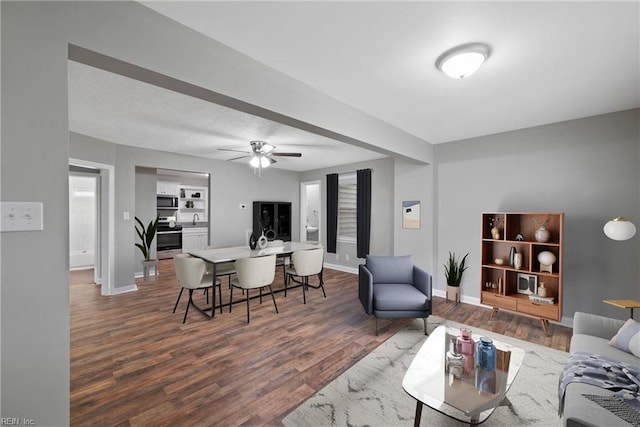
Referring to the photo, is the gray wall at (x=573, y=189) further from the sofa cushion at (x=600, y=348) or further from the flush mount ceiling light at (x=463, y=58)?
the flush mount ceiling light at (x=463, y=58)

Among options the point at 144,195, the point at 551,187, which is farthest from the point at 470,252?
the point at 144,195

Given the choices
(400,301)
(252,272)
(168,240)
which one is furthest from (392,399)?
(168,240)

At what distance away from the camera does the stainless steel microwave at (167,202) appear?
7340 mm

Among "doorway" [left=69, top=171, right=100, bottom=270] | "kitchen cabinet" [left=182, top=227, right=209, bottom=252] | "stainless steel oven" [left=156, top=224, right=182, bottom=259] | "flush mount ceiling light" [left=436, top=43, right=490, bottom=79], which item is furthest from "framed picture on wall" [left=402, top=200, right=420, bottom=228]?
"doorway" [left=69, top=171, right=100, bottom=270]

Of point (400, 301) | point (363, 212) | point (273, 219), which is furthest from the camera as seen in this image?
point (273, 219)

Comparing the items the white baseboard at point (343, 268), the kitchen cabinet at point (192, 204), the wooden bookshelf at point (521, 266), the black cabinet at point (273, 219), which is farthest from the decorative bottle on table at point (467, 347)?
the kitchen cabinet at point (192, 204)

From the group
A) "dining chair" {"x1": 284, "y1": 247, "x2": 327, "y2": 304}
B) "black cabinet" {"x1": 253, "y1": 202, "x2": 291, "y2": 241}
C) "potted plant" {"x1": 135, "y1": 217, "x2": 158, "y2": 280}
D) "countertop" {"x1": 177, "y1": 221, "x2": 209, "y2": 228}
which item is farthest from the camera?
"countertop" {"x1": 177, "y1": 221, "x2": 209, "y2": 228}

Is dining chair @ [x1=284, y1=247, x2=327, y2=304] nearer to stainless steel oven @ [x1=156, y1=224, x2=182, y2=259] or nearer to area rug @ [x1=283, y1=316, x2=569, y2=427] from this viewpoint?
area rug @ [x1=283, y1=316, x2=569, y2=427]

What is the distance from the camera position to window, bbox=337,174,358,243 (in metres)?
6.13

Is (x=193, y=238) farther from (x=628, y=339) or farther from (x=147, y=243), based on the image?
(x=628, y=339)

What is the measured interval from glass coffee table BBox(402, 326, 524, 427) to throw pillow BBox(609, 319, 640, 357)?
2.30 feet

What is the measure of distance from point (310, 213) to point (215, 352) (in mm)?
5775

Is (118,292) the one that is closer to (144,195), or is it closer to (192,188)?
(144,195)

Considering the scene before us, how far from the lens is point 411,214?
4.55 m
